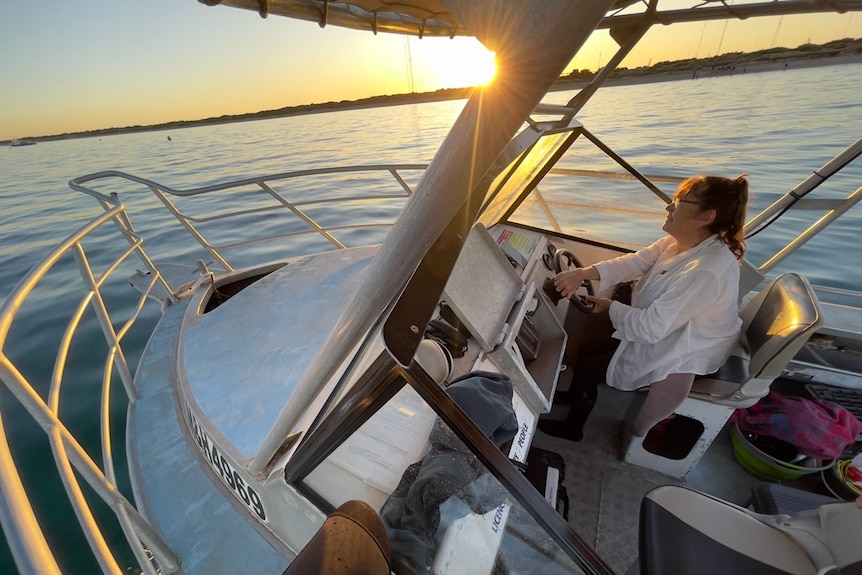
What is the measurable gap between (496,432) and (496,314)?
0.48 metres

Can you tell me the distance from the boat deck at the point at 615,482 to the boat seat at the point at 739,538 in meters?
0.51

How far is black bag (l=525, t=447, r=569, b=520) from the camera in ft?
5.20


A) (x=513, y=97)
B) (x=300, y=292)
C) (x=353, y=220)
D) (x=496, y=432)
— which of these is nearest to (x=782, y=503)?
(x=496, y=432)

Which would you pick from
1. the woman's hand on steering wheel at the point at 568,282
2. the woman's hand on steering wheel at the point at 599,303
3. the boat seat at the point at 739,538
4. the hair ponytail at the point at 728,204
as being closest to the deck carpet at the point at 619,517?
the boat seat at the point at 739,538

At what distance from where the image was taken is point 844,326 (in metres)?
2.12

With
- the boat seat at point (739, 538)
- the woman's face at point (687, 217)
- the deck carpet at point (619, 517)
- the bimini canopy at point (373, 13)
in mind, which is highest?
the bimini canopy at point (373, 13)

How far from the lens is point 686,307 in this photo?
5.10ft

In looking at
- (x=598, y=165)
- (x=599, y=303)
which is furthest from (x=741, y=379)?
(x=598, y=165)

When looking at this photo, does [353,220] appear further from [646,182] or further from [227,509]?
[227,509]

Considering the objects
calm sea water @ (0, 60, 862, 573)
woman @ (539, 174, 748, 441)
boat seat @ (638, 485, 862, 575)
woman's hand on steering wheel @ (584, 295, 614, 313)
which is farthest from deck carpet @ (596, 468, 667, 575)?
calm sea water @ (0, 60, 862, 573)

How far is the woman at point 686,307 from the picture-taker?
154 cm

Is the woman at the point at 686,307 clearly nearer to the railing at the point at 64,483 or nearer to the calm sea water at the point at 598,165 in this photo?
the calm sea water at the point at 598,165

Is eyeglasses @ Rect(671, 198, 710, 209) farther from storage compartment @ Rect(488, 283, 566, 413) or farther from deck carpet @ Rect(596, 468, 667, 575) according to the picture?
deck carpet @ Rect(596, 468, 667, 575)

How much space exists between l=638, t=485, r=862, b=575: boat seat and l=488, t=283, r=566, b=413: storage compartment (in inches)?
21.2
